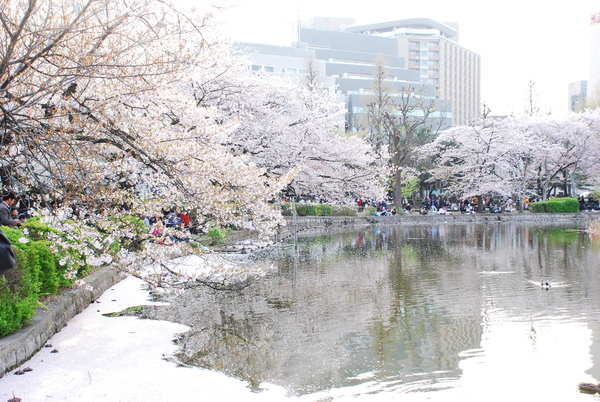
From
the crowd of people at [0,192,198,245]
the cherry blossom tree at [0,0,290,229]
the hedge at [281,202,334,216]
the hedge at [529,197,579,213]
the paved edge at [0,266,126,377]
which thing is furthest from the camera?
the hedge at [529,197,579,213]

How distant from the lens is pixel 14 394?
4.52m

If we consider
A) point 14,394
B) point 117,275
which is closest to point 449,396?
point 14,394

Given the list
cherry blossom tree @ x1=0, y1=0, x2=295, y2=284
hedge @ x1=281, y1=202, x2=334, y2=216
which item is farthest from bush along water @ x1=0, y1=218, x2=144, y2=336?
hedge @ x1=281, y1=202, x2=334, y2=216

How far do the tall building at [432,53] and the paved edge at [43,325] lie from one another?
90.3 metres

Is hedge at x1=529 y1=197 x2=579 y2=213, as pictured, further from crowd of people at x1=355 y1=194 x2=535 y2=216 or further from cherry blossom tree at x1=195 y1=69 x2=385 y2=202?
cherry blossom tree at x1=195 y1=69 x2=385 y2=202

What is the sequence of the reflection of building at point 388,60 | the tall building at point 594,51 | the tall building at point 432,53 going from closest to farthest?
the reflection of building at point 388,60 < the tall building at point 594,51 < the tall building at point 432,53

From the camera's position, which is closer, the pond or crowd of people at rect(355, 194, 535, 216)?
the pond

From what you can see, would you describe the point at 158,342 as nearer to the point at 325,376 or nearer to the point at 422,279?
the point at 325,376

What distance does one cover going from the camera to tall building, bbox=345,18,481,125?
9575cm

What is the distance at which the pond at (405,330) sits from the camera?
516 centimetres

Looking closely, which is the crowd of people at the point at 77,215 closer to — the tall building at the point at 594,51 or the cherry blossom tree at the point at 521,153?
the cherry blossom tree at the point at 521,153

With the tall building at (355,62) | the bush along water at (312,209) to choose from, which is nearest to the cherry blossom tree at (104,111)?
the bush along water at (312,209)

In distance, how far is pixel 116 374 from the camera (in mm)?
5238

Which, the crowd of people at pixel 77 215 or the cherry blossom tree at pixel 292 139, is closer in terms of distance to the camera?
the crowd of people at pixel 77 215
